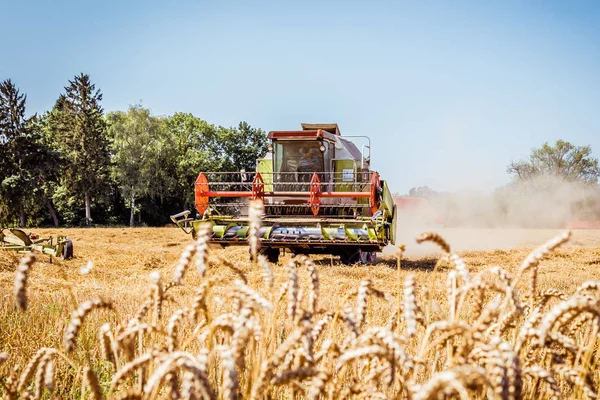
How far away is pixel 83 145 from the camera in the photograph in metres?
46.0

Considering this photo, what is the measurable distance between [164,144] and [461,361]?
49.9m

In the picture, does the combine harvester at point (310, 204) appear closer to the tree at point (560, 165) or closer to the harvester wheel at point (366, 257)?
the harvester wheel at point (366, 257)

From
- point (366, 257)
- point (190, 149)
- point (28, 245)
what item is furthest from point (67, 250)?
point (190, 149)

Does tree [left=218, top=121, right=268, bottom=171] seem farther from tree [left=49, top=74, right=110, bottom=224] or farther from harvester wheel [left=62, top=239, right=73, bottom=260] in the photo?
harvester wheel [left=62, top=239, right=73, bottom=260]

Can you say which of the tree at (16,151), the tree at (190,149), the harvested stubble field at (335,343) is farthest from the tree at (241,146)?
the harvested stubble field at (335,343)

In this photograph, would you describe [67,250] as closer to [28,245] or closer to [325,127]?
[28,245]

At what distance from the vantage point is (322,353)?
1612 millimetres

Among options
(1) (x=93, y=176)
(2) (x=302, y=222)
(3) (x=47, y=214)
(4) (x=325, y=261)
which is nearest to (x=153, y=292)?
(2) (x=302, y=222)

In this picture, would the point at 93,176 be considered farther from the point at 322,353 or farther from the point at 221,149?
the point at 322,353

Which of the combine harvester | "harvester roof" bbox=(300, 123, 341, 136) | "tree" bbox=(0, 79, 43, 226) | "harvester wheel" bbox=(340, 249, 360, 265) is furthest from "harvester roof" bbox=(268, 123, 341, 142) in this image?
"tree" bbox=(0, 79, 43, 226)

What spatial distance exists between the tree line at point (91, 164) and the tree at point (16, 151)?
0.06 metres

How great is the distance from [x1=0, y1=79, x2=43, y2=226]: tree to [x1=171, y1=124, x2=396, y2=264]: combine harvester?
28668 millimetres

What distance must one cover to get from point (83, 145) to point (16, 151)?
6845mm

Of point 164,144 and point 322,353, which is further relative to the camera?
point 164,144
